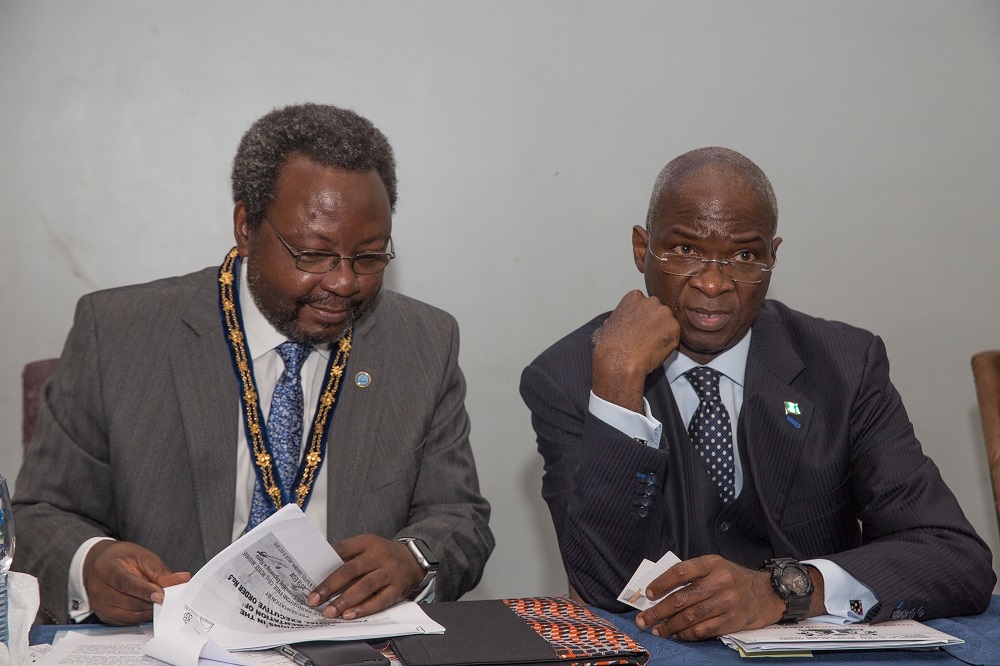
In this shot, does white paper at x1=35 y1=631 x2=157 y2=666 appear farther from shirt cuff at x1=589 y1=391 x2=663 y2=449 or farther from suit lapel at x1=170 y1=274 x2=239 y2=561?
shirt cuff at x1=589 y1=391 x2=663 y2=449

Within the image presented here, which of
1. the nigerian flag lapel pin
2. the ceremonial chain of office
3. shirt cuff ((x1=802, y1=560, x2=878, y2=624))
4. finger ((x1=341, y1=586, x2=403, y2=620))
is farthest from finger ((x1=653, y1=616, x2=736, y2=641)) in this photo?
the ceremonial chain of office

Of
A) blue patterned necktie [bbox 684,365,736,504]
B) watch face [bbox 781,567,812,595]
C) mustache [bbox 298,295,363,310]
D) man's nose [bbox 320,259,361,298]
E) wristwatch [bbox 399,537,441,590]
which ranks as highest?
man's nose [bbox 320,259,361,298]

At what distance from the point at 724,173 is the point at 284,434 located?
1420mm

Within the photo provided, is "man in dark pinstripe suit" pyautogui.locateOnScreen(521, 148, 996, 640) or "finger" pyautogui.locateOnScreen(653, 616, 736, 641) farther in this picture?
"man in dark pinstripe suit" pyautogui.locateOnScreen(521, 148, 996, 640)

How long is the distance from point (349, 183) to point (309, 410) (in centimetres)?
67

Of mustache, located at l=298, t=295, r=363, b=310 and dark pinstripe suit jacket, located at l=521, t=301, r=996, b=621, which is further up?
mustache, located at l=298, t=295, r=363, b=310

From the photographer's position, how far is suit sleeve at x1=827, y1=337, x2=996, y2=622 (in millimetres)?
2174

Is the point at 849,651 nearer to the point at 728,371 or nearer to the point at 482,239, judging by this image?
the point at 728,371

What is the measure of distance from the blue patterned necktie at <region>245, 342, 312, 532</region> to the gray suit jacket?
8 cm

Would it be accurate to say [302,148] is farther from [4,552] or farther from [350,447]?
[4,552]

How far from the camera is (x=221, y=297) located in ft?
9.50

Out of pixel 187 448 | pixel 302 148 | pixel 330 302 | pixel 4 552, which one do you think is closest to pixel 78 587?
pixel 187 448

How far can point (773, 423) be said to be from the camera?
2.66 meters

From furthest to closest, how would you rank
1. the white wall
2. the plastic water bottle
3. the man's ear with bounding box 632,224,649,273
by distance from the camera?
1. the white wall
2. the man's ear with bounding box 632,224,649,273
3. the plastic water bottle
